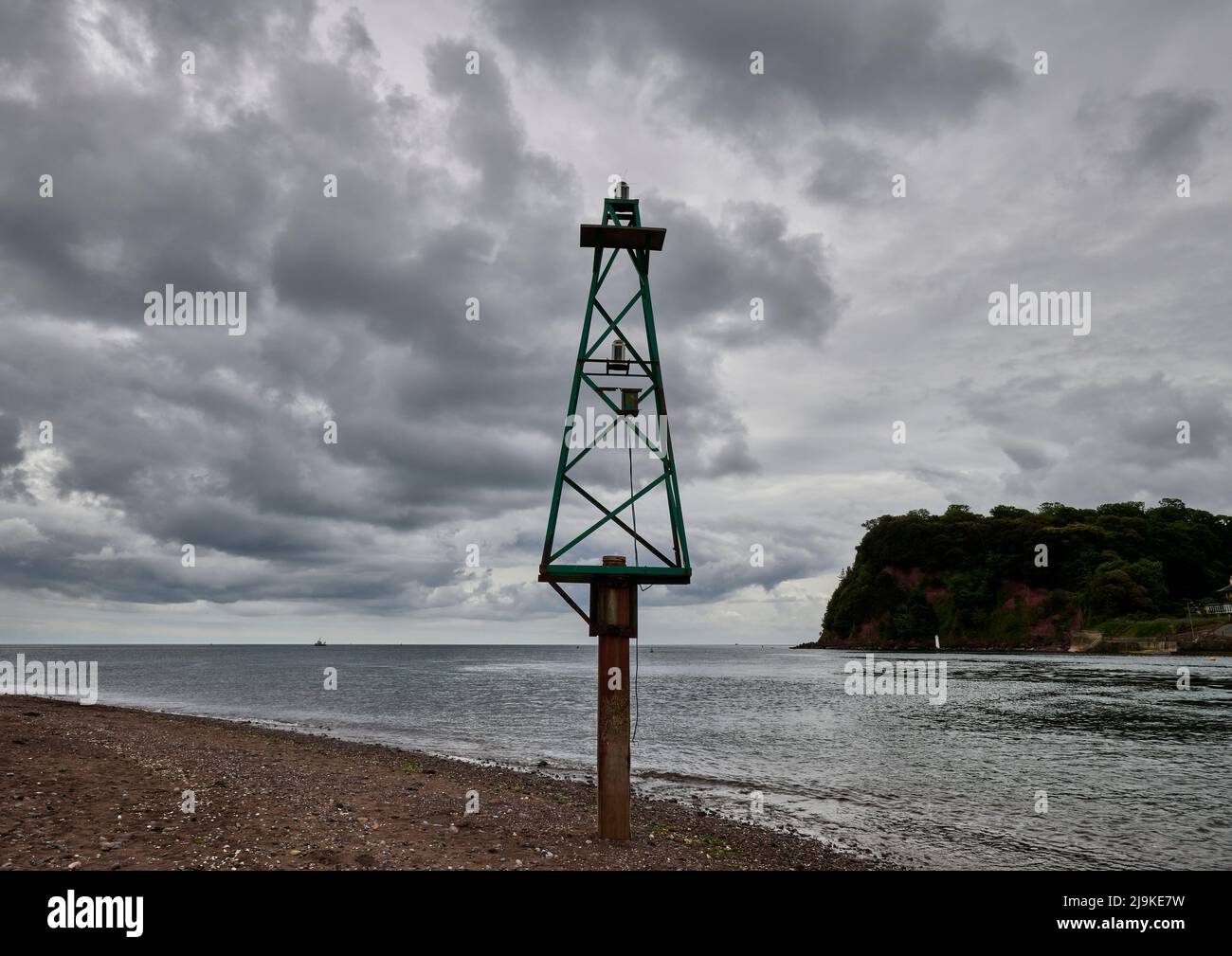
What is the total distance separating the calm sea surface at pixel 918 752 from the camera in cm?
1862

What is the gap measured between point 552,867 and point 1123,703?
183 ft

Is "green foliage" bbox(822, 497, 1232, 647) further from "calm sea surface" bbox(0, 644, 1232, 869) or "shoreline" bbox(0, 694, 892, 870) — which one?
"shoreline" bbox(0, 694, 892, 870)

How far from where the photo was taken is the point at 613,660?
12.6 metres

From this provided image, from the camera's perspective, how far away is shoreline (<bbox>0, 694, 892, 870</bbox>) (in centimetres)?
1183

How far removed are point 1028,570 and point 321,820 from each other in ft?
571

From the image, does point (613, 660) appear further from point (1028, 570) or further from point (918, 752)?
point (1028, 570)

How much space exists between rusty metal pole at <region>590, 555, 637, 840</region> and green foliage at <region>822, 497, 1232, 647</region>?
15488 cm

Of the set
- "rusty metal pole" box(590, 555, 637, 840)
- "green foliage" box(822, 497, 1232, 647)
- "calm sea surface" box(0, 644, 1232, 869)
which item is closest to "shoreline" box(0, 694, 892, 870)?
"rusty metal pole" box(590, 555, 637, 840)

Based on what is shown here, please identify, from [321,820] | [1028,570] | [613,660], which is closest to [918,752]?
[613,660]

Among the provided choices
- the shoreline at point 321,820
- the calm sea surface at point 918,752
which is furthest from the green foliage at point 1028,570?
the shoreline at point 321,820

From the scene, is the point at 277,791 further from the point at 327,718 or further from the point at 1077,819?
the point at 327,718
